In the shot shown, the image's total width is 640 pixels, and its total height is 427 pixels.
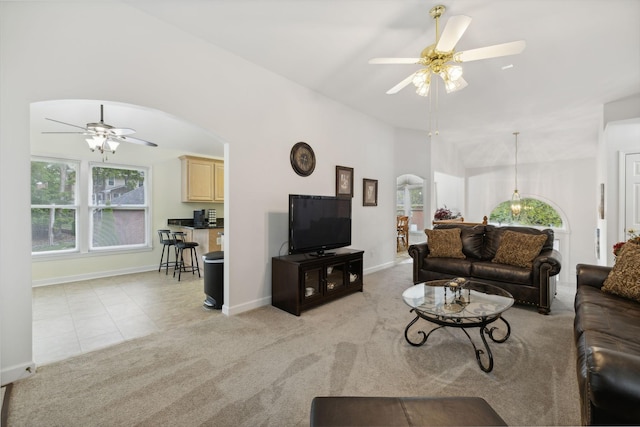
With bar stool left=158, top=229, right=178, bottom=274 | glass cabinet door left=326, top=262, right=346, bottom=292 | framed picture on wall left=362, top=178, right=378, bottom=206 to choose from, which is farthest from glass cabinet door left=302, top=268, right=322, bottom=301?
bar stool left=158, top=229, right=178, bottom=274

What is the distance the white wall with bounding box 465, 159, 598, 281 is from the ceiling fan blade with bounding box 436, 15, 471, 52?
6958 mm

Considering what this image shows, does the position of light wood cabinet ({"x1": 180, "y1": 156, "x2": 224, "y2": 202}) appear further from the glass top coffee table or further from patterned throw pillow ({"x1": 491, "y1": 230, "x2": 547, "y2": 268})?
patterned throw pillow ({"x1": 491, "y1": 230, "x2": 547, "y2": 268})

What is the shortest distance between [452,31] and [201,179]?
5387mm

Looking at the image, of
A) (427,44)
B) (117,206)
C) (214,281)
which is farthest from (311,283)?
(117,206)

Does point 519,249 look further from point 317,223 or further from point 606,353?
point 606,353

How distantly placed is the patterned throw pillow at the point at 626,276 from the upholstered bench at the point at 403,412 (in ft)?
6.95

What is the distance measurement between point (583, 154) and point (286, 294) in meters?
7.74

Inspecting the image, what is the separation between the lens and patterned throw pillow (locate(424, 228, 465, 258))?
413 centimetres

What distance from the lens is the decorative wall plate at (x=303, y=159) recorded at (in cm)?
376

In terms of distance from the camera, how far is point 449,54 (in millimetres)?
2211

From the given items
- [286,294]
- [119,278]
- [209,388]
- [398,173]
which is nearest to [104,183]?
[119,278]

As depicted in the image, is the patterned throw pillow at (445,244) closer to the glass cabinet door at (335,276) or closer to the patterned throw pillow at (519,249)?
the patterned throw pillow at (519,249)

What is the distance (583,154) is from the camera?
655 centimetres

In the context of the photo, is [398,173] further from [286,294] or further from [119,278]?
[119,278]
